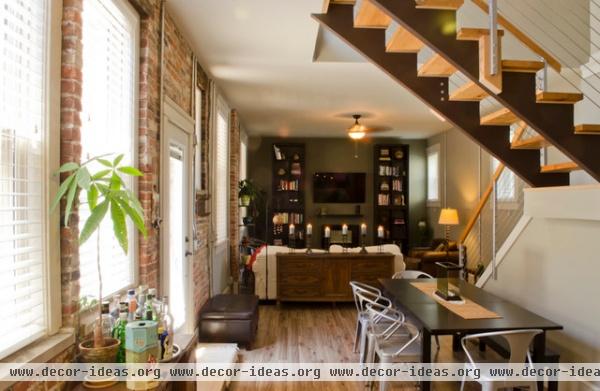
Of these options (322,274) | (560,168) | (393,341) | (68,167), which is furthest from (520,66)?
(322,274)

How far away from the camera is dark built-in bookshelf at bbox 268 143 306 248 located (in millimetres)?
9148

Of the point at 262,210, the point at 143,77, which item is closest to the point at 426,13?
the point at 143,77

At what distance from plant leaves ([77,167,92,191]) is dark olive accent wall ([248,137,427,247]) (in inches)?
313

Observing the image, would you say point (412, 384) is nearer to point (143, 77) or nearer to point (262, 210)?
point (143, 77)

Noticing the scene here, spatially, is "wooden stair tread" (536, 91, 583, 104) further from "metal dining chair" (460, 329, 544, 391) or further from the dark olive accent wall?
the dark olive accent wall

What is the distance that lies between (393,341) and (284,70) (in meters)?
3.04

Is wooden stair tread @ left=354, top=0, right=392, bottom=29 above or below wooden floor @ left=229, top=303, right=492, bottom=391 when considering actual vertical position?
above

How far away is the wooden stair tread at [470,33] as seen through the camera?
2174 millimetres

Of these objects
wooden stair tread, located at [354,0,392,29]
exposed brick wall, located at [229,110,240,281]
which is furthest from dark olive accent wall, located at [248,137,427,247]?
wooden stair tread, located at [354,0,392,29]

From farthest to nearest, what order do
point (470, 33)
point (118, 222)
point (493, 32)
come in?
1. point (470, 33)
2. point (493, 32)
3. point (118, 222)

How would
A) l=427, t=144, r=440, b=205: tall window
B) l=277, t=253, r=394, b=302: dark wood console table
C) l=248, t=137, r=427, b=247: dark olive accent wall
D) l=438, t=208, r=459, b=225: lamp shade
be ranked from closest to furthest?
l=277, t=253, r=394, b=302: dark wood console table, l=438, t=208, r=459, b=225: lamp shade, l=427, t=144, r=440, b=205: tall window, l=248, t=137, r=427, b=247: dark olive accent wall

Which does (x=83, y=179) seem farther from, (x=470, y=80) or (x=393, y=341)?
(x=393, y=341)

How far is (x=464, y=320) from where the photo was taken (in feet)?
8.32

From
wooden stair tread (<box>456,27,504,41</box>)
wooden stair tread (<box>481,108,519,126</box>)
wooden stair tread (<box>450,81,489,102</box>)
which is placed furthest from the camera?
wooden stair tread (<box>481,108,519,126</box>)
